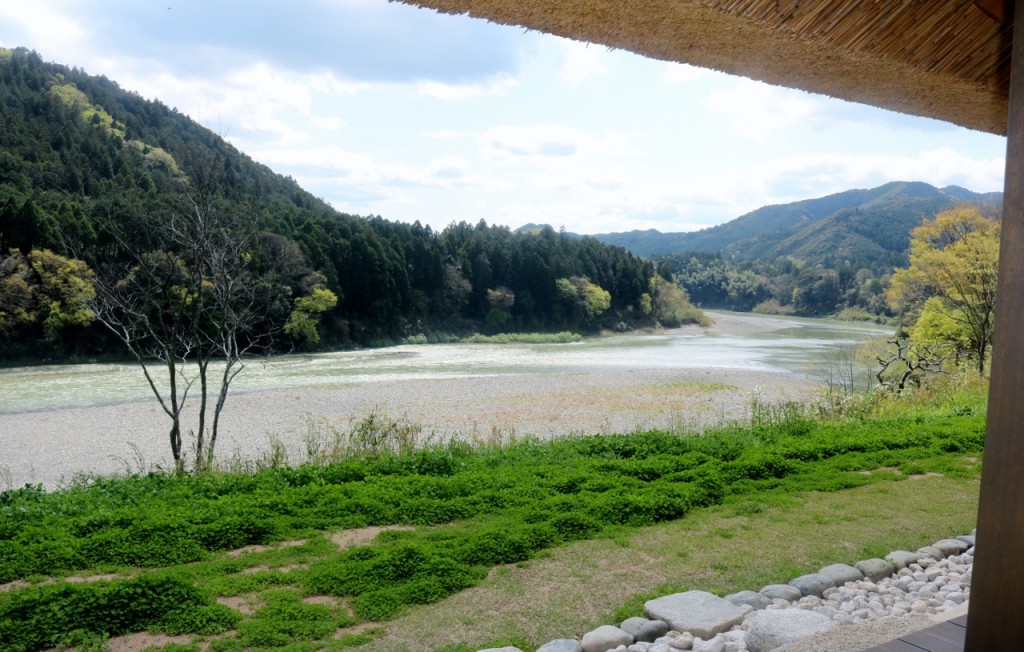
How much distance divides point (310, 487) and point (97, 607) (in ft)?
5.97

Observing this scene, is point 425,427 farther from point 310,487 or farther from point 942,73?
point 942,73

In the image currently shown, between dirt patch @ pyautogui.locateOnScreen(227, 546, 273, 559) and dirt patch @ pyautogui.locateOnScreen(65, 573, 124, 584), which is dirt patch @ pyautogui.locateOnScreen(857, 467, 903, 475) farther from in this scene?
dirt patch @ pyautogui.locateOnScreen(65, 573, 124, 584)

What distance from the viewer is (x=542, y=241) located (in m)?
46.1

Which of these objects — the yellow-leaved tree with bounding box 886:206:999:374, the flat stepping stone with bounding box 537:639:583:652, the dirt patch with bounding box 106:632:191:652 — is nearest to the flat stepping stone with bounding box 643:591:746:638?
the flat stepping stone with bounding box 537:639:583:652

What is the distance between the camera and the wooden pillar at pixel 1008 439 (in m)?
1.06

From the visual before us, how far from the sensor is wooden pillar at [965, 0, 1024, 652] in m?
1.06

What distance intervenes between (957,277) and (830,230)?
65.6 meters

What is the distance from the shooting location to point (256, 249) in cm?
2244

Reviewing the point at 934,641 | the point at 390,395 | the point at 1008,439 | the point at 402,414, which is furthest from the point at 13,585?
the point at 390,395

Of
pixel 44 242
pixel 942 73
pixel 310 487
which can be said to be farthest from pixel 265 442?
pixel 44 242

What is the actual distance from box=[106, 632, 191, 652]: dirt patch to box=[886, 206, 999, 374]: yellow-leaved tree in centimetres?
1374

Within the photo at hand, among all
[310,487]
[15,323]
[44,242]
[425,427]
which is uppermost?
[44,242]

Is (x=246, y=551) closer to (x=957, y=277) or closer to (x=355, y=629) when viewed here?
(x=355, y=629)

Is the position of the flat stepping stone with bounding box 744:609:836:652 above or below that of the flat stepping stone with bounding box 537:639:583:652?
above
